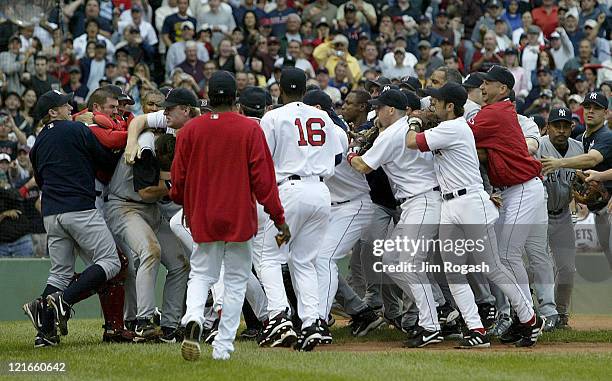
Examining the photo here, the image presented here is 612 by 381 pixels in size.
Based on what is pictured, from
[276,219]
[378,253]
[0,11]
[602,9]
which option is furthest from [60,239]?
[602,9]

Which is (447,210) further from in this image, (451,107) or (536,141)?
(536,141)

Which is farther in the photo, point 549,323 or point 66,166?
point 549,323

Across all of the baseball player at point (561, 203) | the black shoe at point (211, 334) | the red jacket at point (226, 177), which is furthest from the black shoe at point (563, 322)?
the red jacket at point (226, 177)

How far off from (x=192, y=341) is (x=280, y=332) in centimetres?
152

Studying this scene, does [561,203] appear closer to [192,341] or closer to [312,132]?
[312,132]

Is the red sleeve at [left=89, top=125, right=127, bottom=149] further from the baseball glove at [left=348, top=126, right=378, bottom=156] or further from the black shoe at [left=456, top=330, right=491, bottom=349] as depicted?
the black shoe at [left=456, top=330, right=491, bottom=349]

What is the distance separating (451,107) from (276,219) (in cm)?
217

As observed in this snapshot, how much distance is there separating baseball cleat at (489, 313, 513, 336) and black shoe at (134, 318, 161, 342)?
3112mm

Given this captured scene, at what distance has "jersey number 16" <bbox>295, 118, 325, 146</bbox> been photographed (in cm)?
943

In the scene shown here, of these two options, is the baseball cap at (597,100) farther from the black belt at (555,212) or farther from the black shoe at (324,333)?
the black shoe at (324,333)

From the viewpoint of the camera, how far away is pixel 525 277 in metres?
9.86

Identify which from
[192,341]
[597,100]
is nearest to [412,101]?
[597,100]

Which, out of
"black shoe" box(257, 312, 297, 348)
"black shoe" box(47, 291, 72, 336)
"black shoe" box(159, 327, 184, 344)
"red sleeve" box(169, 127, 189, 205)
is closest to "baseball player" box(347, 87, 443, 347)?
"black shoe" box(257, 312, 297, 348)

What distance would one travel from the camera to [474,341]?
959 centimetres
